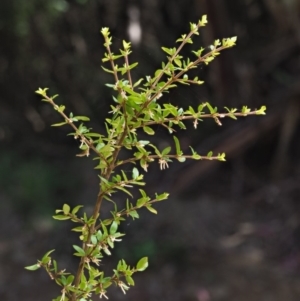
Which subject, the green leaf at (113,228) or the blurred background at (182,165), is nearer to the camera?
the green leaf at (113,228)

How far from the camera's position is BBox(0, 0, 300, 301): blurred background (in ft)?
14.3

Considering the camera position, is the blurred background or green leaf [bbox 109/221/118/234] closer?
green leaf [bbox 109/221/118/234]

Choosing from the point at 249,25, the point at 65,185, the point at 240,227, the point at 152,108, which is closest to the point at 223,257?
the point at 240,227

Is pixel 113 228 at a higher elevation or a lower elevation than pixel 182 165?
lower

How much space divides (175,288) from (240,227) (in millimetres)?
795

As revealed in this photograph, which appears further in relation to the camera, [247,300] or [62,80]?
[62,80]

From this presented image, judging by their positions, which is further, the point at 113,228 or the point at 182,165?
the point at 182,165

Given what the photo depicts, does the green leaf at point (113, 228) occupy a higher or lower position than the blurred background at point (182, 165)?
lower

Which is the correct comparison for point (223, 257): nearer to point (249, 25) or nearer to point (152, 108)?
point (249, 25)

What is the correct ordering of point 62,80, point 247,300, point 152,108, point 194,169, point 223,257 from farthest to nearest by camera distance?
1. point 62,80
2. point 194,169
3. point 223,257
4. point 247,300
5. point 152,108

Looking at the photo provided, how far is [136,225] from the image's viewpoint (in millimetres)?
4711

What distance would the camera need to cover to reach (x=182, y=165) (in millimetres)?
5094

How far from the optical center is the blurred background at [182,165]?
4.35 m

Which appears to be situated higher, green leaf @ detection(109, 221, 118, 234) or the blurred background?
the blurred background
